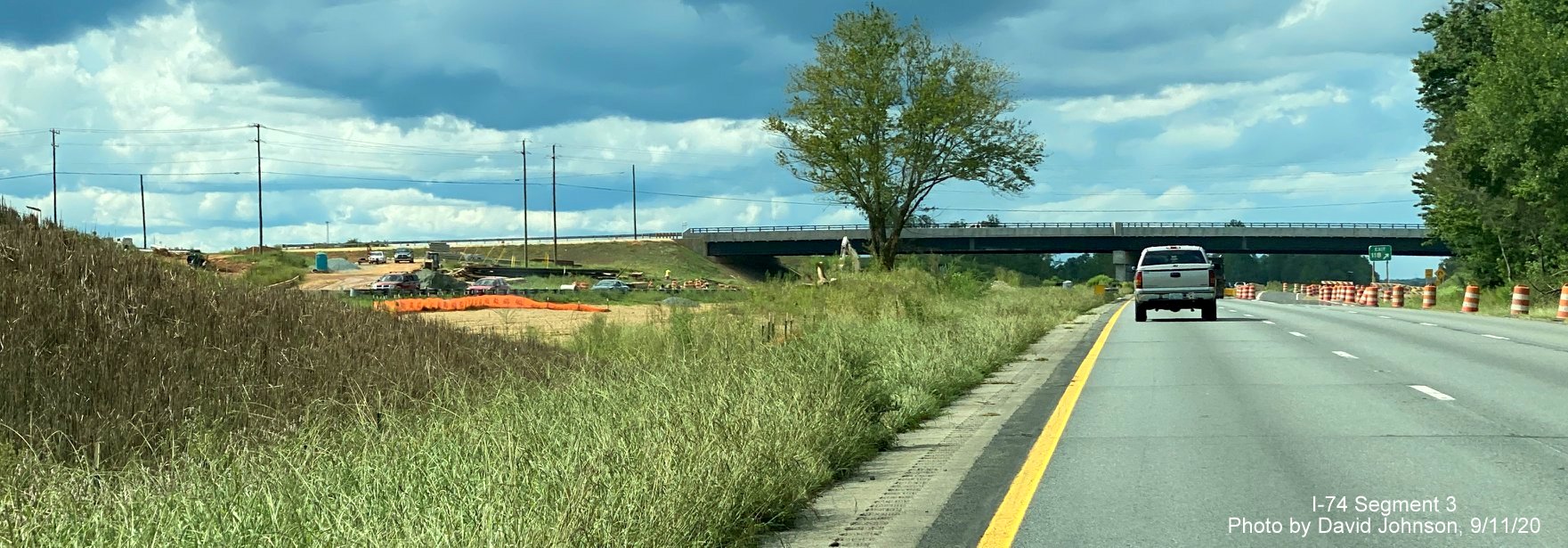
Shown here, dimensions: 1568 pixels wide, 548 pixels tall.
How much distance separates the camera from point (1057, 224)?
123 m

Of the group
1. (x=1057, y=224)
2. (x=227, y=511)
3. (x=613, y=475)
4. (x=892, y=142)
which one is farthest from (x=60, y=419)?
(x=1057, y=224)

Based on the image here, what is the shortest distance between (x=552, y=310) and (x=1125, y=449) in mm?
27372

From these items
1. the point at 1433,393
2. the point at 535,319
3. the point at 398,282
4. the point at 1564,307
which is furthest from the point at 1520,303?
the point at 398,282

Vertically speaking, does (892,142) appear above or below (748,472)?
above

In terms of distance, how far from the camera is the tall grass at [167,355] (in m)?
Answer: 10.7

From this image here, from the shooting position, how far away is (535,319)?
103 feet

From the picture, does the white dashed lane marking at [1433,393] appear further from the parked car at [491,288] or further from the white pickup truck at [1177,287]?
the parked car at [491,288]

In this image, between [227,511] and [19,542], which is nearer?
[19,542]

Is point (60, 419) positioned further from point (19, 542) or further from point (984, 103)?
point (984, 103)

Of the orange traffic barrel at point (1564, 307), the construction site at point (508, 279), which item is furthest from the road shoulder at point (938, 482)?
the orange traffic barrel at point (1564, 307)

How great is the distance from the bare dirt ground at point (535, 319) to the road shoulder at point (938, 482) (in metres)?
9.92

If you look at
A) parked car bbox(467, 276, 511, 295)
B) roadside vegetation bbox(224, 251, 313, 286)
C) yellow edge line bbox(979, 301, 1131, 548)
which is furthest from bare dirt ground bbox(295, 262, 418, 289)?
yellow edge line bbox(979, 301, 1131, 548)

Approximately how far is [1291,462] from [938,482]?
2573 mm

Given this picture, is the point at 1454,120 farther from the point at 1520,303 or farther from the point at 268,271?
the point at 268,271
